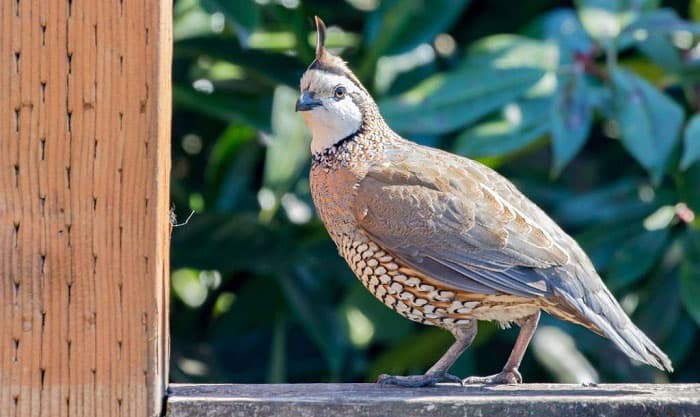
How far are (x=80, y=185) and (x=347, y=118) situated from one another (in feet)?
5.18

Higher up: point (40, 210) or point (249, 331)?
point (40, 210)

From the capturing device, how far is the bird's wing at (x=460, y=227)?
368cm

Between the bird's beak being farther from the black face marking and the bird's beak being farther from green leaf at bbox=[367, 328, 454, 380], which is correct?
green leaf at bbox=[367, 328, 454, 380]

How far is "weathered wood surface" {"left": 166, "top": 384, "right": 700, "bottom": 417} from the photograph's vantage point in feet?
8.90

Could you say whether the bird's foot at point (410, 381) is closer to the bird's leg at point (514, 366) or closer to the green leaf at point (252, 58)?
the bird's leg at point (514, 366)

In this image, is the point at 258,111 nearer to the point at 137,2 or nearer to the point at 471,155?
the point at 471,155

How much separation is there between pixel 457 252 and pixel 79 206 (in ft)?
4.65

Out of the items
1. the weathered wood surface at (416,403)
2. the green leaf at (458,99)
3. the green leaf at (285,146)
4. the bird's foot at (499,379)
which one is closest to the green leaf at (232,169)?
the green leaf at (285,146)

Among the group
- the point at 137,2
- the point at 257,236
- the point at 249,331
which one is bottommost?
the point at 249,331

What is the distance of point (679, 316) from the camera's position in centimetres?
615

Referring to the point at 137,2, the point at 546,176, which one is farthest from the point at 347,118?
the point at 546,176

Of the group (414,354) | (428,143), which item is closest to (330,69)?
(428,143)

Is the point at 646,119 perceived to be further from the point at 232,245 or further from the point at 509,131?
the point at 232,245

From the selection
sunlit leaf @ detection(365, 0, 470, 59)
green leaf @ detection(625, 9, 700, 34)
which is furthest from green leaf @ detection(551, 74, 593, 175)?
sunlit leaf @ detection(365, 0, 470, 59)
